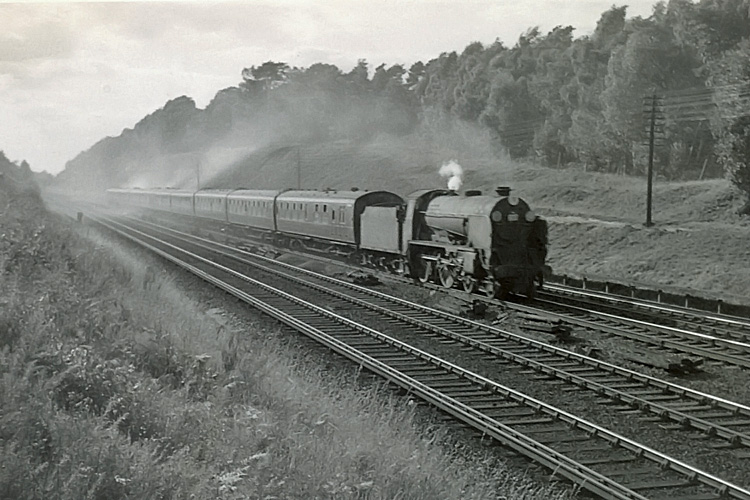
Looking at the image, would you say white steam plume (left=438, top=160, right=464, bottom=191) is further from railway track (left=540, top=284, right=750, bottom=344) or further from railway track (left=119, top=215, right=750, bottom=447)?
railway track (left=119, top=215, right=750, bottom=447)

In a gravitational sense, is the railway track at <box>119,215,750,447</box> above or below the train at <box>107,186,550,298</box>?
below

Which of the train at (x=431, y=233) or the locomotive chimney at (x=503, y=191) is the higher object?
the locomotive chimney at (x=503, y=191)

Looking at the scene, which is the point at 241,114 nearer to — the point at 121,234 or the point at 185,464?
the point at 121,234

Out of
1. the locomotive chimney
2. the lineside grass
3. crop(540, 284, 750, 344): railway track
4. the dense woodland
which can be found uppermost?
the dense woodland

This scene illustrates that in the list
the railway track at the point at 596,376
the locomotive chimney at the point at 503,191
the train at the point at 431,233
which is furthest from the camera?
the locomotive chimney at the point at 503,191

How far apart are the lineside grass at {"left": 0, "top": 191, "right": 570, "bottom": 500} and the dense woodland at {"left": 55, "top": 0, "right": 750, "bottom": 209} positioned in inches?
1126

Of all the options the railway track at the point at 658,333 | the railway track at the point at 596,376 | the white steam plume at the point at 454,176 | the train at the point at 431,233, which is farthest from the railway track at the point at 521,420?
the white steam plume at the point at 454,176

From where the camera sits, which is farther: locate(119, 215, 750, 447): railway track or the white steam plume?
the white steam plume

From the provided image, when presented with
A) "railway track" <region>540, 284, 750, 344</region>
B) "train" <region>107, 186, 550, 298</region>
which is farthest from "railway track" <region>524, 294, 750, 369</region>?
"train" <region>107, 186, 550, 298</region>

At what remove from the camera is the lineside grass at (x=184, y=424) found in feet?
20.5

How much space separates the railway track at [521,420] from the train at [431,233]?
293 cm

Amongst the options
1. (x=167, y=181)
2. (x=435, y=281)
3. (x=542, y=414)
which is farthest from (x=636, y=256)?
(x=167, y=181)

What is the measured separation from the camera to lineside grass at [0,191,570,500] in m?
6.23

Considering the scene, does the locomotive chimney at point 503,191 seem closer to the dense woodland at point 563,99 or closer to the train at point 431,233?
the train at point 431,233
